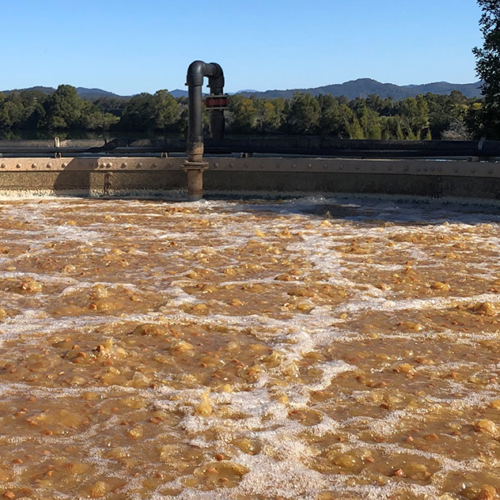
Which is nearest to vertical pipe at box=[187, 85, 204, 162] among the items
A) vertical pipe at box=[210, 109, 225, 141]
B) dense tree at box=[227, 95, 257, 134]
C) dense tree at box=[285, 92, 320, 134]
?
vertical pipe at box=[210, 109, 225, 141]

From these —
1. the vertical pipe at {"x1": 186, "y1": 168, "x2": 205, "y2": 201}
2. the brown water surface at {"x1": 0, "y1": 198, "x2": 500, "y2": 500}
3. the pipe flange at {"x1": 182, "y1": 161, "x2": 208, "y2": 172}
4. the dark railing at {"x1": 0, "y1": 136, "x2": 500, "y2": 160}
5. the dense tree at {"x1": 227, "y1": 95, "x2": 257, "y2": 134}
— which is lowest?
the brown water surface at {"x1": 0, "y1": 198, "x2": 500, "y2": 500}

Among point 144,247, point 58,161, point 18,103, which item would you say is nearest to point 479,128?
point 58,161

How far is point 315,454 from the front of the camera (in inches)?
156

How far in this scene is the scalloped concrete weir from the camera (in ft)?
45.0

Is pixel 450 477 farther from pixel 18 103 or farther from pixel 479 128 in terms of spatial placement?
pixel 18 103

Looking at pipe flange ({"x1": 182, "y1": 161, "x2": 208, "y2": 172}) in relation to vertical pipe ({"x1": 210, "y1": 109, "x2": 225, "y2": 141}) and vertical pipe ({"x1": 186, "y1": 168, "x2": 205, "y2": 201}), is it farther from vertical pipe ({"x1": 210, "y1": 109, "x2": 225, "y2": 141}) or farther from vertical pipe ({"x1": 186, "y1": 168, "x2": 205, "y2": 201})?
vertical pipe ({"x1": 210, "y1": 109, "x2": 225, "y2": 141})

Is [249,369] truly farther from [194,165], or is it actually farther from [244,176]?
[244,176]

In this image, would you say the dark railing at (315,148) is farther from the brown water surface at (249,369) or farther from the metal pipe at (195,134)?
the brown water surface at (249,369)

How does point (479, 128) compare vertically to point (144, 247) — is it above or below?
above

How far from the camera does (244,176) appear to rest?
14523mm

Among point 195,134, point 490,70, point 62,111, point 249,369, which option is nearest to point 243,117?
point 62,111

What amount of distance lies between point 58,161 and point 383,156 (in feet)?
22.8

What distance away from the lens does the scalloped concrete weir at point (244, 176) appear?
13.7m

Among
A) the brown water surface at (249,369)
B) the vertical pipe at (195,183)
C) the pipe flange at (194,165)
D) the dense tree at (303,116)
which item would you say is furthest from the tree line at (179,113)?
the brown water surface at (249,369)
